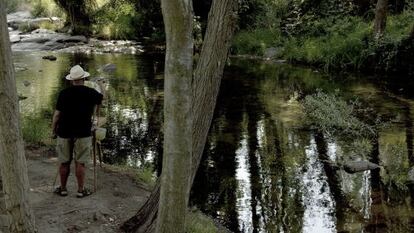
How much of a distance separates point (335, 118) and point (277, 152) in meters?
2.74

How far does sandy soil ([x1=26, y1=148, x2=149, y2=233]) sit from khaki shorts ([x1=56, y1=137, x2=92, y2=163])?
552 mm

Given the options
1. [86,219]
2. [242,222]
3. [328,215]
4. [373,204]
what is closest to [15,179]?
[86,219]

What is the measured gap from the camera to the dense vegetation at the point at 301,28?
22.1m

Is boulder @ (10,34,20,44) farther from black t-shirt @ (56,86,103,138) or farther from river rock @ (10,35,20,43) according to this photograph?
black t-shirt @ (56,86,103,138)

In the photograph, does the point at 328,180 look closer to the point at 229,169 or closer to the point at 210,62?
the point at 229,169

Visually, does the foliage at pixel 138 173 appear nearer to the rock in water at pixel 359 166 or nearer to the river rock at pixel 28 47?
the rock in water at pixel 359 166

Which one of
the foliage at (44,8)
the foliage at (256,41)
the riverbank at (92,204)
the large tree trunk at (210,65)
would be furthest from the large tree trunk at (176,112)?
the foliage at (44,8)

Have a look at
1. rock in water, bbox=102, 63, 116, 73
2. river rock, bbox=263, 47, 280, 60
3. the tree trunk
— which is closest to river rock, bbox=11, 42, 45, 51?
rock in water, bbox=102, 63, 116, 73

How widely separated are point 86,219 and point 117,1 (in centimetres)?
3302

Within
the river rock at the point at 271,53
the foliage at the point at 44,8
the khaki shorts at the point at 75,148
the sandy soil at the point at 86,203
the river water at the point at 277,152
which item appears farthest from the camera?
the foliage at the point at 44,8

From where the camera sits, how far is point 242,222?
27.0ft

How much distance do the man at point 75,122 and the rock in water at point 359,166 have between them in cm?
539

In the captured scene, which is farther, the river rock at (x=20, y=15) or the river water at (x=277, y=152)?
the river rock at (x=20, y=15)

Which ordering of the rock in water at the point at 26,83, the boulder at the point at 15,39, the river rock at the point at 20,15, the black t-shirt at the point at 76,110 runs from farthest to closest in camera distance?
the river rock at the point at 20,15, the boulder at the point at 15,39, the rock in water at the point at 26,83, the black t-shirt at the point at 76,110
